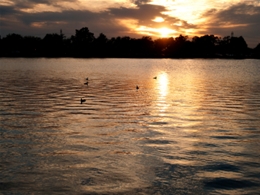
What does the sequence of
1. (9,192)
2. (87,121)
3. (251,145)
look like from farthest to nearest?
(87,121) → (251,145) → (9,192)

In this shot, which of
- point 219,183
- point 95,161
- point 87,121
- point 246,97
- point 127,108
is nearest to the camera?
point 219,183

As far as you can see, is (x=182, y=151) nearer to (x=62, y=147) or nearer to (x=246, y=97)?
(x=62, y=147)

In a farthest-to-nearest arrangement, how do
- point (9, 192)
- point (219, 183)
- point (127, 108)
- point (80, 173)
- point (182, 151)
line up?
point (127, 108) < point (182, 151) < point (80, 173) < point (219, 183) < point (9, 192)

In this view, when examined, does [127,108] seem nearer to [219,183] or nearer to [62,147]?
[62,147]

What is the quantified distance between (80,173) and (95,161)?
4.14ft

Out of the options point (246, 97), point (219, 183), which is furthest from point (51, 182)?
point (246, 97)

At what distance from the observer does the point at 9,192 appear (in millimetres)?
9391

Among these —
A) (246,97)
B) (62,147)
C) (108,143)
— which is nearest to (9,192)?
(62,147)

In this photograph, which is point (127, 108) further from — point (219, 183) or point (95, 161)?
point (219, 183)

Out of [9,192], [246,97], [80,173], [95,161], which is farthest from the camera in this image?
[246,97]

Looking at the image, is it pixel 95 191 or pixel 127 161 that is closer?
pixel 95 191

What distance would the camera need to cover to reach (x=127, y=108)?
24000 millimetres

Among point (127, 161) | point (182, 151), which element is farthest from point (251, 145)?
point (127, 161)

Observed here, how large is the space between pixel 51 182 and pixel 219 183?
563 cm
